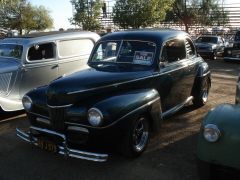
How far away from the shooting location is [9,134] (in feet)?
15.9

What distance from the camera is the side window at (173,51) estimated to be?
4523mm

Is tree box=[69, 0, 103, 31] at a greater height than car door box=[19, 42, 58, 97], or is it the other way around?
tree box=[69, 0, 103, 31]

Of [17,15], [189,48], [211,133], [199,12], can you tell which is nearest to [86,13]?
[17,15]

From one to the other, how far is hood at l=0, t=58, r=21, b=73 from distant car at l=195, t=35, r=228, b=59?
12.7 m

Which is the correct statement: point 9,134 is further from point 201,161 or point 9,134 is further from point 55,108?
point 201,161

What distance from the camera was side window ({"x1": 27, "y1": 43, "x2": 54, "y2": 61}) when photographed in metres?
6.09

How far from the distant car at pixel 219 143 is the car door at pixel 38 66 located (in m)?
4.54

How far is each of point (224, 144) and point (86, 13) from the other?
22579mm

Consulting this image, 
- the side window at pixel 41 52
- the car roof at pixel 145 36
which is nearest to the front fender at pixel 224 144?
the car roof at pixel 145 36

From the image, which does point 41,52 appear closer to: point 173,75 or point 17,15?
point 173,75

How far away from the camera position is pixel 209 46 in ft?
52.5

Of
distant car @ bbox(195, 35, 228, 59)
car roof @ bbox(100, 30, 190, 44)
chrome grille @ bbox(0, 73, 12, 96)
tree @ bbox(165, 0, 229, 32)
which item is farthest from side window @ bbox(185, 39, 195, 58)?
tree @ bbox(165, 0, 229, 32)

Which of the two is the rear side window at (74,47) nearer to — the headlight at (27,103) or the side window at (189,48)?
the headlight at (27,103)

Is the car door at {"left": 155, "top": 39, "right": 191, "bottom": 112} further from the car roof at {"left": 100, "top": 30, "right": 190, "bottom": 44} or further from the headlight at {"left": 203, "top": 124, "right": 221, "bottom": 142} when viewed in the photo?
the headlight at {"left": 203, "top": 124, "right": 221, "bottom": 142}
